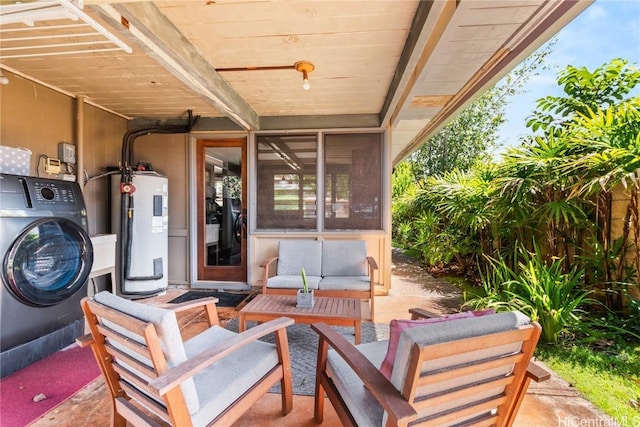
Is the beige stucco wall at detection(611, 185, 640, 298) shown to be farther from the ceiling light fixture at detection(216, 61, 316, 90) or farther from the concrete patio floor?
the ceiling light fixture at detection(216, 61, 316, 90)

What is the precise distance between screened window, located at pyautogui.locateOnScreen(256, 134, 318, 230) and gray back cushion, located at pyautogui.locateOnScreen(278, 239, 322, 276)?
0.46 meters

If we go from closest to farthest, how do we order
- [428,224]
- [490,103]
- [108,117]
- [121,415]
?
1. [121,415]
2. [108,117]
3. [428,224]
4. [490,103]

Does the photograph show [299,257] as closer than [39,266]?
No

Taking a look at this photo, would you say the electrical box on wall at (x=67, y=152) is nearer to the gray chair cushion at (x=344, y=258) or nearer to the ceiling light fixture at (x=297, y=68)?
the ceiling light fixture at (x=297, y=68)

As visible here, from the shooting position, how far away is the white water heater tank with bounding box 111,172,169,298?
373cm

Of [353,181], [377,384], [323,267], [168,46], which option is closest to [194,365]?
[377,384]

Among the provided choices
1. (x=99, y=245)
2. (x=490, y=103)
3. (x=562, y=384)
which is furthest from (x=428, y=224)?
(x=490, y=103)

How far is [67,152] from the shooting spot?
10.8ft

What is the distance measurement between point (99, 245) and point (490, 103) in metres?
12.2

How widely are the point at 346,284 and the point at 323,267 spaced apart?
54 cm

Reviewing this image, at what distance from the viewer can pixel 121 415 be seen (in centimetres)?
143

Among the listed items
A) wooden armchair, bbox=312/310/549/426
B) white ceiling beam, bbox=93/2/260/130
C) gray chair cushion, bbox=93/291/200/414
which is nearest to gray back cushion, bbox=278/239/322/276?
white ceiling beam, bbox=93/2/260/130

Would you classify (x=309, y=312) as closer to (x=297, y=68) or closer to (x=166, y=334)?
(x=166, y=334)

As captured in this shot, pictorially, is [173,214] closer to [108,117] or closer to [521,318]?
[108,117]
